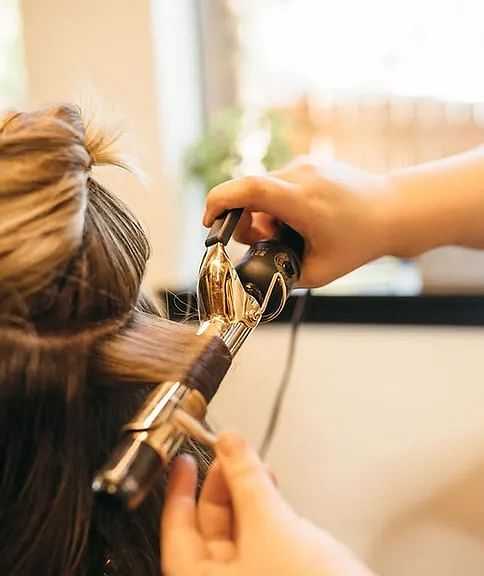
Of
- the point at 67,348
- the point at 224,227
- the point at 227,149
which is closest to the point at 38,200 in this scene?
the point at 67,348

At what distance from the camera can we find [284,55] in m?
1.42

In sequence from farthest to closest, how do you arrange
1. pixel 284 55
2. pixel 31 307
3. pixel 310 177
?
pixel 284 55 → pixel 310 177 → pixel 31 307

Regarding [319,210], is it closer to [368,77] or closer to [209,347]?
[209,347]

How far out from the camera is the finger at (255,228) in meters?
0.73

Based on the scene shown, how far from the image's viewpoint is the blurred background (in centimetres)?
A: 131

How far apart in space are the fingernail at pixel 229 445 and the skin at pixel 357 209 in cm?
26

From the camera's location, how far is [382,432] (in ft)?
4.39

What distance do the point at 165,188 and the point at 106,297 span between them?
0.91m

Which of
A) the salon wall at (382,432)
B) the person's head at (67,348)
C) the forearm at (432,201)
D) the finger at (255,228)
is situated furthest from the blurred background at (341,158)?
the person's head at (67,348)

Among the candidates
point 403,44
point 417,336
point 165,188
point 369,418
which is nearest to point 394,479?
point 369,418

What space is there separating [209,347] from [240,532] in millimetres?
114

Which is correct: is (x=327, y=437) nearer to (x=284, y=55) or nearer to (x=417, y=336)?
(x=417, y=336)

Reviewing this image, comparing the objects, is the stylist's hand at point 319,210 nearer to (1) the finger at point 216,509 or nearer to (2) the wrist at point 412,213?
(2) the wrist at point 412,213

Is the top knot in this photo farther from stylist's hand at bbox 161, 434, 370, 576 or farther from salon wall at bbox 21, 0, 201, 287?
salon wall at bbox 21, 0, 201, 287
